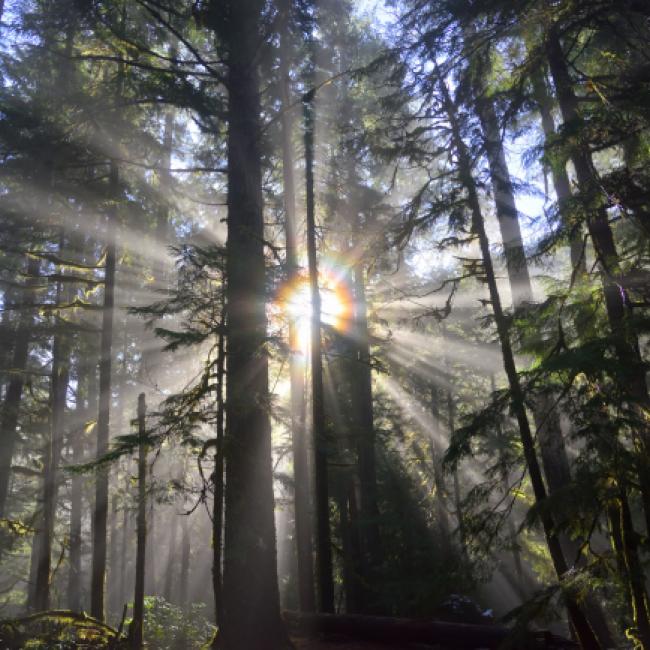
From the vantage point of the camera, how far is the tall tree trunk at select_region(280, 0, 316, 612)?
12.3 m

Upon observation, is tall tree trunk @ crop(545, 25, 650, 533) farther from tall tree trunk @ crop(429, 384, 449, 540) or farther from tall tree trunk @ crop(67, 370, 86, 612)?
tall tree trunk @ crop(67, 370, 86, 612)

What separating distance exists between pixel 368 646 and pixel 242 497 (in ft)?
11.0

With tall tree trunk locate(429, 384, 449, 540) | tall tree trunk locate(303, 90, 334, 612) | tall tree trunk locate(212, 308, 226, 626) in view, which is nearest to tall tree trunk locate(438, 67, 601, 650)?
tall tree trunk locate(303, 90, 334, 612)

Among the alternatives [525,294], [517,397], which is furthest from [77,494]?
[517,397]

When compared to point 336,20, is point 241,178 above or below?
below

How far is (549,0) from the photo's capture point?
6.41 meters

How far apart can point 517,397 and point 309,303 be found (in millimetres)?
6363

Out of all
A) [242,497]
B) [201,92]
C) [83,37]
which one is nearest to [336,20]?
[83,37]

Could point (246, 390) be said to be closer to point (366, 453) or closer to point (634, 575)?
point (634, 575)

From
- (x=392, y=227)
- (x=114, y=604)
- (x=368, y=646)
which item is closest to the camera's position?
(x=368, y=646)

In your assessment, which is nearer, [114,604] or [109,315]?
[109,315]

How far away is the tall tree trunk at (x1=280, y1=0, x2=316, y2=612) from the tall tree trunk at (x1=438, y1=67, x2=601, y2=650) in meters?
4.39

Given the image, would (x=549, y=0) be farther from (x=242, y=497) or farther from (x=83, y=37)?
(x=83, y=37)

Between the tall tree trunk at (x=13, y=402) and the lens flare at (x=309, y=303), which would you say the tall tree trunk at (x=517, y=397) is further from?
the tall tree trunk at (x=13, y=402)
